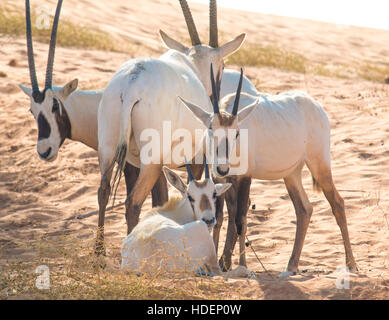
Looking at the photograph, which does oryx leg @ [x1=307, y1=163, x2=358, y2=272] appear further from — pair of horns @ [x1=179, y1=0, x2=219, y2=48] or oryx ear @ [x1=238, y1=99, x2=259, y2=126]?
pair of horns @ [x1=179, y1=0, x2=219, y2=48]

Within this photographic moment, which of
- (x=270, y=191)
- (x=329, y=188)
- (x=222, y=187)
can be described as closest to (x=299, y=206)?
(x=329, y=188)

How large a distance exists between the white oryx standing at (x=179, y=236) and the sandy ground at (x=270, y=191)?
38cm

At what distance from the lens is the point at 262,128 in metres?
6.32

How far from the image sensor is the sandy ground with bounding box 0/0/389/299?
605 centimetres

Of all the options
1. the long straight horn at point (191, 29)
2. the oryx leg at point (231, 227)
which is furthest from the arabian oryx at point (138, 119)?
the long straight horn at point (191, 29)

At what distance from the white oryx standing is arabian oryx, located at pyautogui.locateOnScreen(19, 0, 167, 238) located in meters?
1.04

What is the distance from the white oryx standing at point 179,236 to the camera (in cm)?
520

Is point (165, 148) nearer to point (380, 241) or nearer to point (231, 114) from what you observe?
point (231, 114)

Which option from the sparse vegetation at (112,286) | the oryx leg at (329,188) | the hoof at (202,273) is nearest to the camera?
the sparse vegetation at (112,286)

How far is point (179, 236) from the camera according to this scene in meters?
5.40

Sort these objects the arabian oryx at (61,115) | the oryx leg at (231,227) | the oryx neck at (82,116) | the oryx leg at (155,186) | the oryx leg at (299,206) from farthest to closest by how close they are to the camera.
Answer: the oryx neck at (82,116)
the arabian oryx at (61,115)
the oryx leg at (155,186)
the oryx leg at (299,206)
the oryx leg at (231,227)

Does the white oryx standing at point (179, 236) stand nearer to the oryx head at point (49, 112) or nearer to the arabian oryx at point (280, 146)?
the arabian oryx at point (280, 146)
